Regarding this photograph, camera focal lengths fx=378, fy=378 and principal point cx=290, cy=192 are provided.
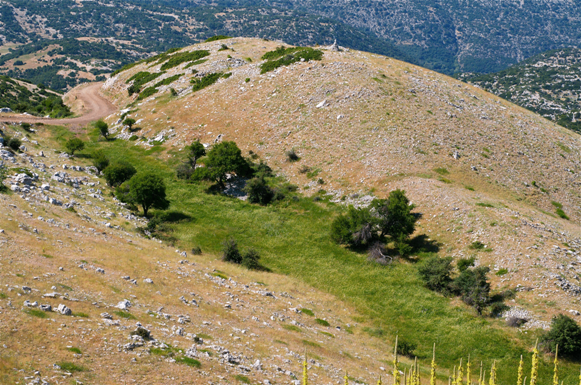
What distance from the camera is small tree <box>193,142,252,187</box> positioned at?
51.5 meters

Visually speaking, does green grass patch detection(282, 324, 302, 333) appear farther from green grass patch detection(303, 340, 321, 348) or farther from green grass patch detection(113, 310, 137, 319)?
green grass patch detection(113, 310, 137, 319)

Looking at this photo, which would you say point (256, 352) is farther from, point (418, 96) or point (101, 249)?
point (418, 96)

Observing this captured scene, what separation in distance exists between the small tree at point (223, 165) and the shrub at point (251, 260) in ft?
55.7

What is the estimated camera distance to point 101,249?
27.9 meters

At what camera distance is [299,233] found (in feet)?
144

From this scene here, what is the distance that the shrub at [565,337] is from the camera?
25.6 m

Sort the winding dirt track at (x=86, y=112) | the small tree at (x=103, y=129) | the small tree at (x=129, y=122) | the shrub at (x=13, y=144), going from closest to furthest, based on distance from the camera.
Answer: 1. the shrub at (x=13, y=144)
2. the winding dirt track at (x=86, y=112)
3. the small tree at (x=103, y=129)
4. the small tree at (x=129, y=122)

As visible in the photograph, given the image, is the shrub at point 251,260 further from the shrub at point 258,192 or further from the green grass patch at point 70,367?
the green grass patch at point 70,367

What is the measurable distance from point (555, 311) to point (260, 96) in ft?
175

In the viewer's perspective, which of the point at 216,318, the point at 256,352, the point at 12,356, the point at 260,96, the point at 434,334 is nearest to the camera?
the point at 12,356

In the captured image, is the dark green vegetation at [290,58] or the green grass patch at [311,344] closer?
the green grass patch at [311,344]

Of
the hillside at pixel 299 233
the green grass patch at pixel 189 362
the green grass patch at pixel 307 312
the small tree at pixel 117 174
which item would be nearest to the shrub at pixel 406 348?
the hillside at pixel 299 233

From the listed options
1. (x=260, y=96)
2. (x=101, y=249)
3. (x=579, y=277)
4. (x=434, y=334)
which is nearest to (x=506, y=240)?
(x=579, y=277)

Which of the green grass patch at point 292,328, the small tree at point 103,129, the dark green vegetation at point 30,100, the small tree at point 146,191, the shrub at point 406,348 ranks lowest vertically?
the shrub at point 406,348
